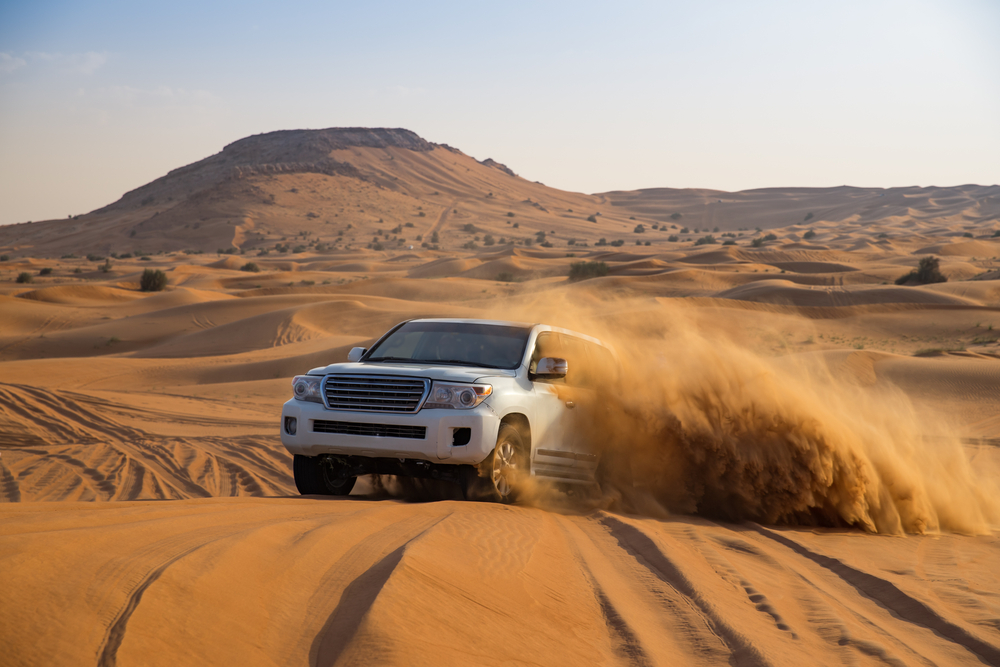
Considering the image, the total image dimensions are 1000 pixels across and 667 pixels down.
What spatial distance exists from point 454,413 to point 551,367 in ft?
3.49

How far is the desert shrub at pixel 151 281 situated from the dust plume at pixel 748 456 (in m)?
37.5

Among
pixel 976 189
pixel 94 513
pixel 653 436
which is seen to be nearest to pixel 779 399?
pixel 653 436

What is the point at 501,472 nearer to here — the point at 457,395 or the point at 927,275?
the point at 457,395

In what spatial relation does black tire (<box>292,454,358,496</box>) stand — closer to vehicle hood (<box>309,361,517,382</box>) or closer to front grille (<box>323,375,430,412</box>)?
front grille (<box>323,375,430,412</box>)

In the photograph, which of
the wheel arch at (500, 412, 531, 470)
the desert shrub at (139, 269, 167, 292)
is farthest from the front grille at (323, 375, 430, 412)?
the desert shrub at (139, 269, 167, 292)

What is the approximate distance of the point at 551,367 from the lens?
7.08 meters

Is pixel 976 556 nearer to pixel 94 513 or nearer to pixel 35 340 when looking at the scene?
pixel 94 513

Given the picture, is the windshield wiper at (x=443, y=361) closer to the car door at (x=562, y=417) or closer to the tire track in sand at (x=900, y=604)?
the car door at (x=562, y=417)

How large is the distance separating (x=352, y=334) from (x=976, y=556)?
22.8 metres

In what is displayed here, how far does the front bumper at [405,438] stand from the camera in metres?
6.40

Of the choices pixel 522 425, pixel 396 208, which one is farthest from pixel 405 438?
pixel 396 208

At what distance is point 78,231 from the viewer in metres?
89.6

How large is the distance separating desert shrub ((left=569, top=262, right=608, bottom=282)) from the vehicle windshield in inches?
1249

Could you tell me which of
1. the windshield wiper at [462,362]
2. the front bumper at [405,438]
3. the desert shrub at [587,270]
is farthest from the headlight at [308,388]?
the desert shrub at [587,270]
